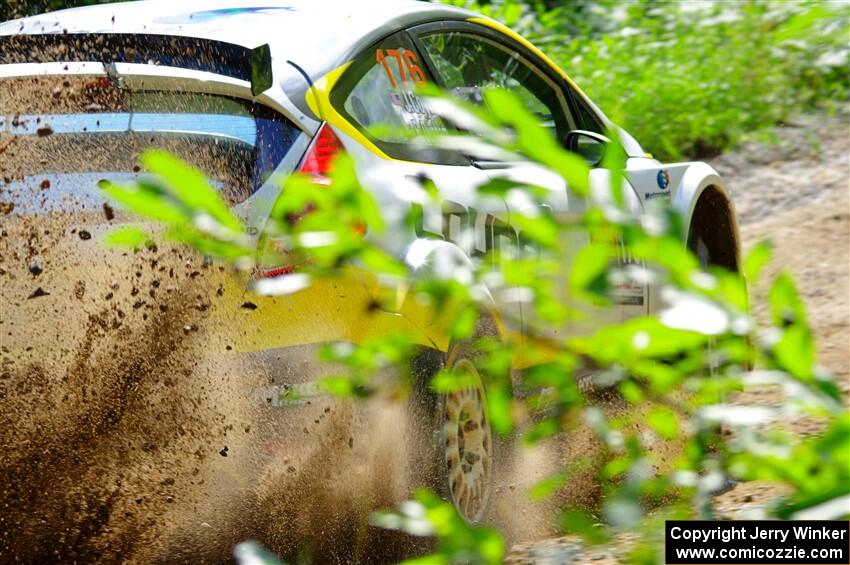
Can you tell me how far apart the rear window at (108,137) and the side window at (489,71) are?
3.68 ft

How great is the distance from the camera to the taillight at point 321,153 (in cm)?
373

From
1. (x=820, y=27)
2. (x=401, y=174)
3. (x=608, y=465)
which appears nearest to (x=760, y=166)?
(x=820, y=27)

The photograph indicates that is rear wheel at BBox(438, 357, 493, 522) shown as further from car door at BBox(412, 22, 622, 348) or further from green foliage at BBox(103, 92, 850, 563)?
green foliage at BBox(103, 92, 850, 563)

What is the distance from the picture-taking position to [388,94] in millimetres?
4270

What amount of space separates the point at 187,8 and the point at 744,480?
3377 millimetres

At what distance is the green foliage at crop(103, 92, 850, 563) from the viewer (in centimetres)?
110

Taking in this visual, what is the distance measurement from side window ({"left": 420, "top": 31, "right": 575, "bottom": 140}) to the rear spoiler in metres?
1.04

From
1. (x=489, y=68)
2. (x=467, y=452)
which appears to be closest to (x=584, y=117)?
(x=489, y=68)

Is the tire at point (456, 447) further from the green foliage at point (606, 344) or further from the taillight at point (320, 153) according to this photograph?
the green foliage at point (606, 344)

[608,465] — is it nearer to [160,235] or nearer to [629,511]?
[629,511]

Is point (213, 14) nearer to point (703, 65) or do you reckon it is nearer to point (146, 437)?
point (146, 437)

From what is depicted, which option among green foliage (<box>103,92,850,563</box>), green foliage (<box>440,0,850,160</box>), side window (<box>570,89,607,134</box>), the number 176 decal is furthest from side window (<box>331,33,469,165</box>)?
green foliage (<box>440,0,850,160</box>)

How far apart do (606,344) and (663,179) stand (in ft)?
15.1

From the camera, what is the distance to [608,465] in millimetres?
1366
